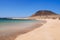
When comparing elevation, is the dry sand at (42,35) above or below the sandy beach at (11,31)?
above

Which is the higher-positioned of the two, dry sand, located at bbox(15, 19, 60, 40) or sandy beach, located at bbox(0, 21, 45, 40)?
dry sand, located at bbox(15, 19, 60, 40)

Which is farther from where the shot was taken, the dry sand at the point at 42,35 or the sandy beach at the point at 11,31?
the sandy beach at the point at 11,31

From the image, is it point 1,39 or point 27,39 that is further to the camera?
point 1,39

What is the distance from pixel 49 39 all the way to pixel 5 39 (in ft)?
7.86

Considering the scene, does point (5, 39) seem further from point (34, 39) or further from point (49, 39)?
point (49, 39)

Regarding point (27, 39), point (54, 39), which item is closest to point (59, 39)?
point (54, 39)

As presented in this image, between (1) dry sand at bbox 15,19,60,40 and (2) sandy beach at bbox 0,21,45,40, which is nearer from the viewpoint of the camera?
(1) dry sand at bbox 15,19,60,40

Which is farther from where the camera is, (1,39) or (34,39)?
(1,39)

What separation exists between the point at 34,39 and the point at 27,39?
0.36 meters

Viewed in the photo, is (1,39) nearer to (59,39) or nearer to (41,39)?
(41,39)

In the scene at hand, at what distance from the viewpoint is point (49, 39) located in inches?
259

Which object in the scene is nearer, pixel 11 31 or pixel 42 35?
pixel 42 35

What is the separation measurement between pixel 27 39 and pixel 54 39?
135 centimetres

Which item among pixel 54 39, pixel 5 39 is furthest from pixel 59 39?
pixel 5 39
